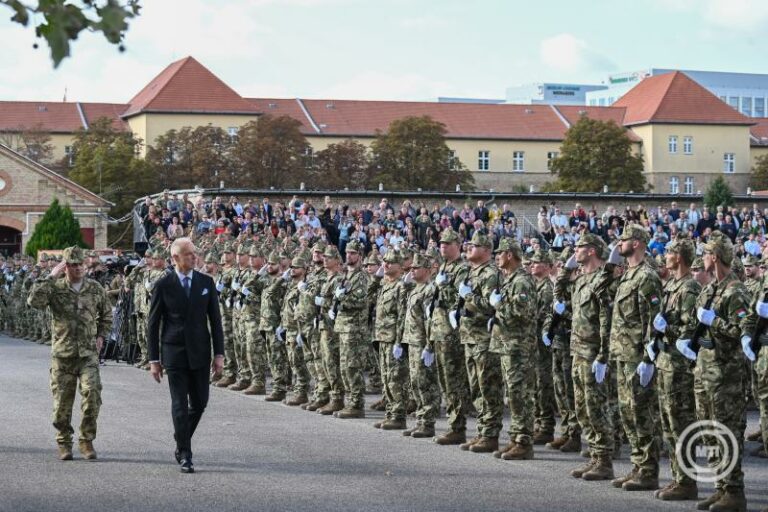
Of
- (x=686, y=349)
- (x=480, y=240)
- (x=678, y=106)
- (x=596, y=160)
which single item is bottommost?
(x=686, y=349)

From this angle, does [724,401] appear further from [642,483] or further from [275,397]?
[275,397]

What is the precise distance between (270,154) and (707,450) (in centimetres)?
7764

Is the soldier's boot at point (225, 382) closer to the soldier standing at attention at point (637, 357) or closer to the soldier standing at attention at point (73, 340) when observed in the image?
the soldier standing at attention at point (73, 340)

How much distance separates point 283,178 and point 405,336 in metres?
72.2

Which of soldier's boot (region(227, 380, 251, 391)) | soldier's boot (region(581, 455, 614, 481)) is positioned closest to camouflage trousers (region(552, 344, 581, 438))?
soldier's boot (region(581, 455, 614, 481))

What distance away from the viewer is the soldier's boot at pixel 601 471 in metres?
11.4

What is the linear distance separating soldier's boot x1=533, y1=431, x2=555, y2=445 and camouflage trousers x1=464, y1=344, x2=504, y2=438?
0.98 m

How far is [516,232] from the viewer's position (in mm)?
46188

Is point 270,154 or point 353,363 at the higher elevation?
point 270,154

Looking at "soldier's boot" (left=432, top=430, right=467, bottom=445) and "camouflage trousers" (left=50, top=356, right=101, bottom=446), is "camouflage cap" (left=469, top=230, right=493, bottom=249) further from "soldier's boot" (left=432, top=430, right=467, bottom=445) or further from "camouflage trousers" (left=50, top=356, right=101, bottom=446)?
"camouflage trousers" (left=50, top=356, right=101, bottom=446)

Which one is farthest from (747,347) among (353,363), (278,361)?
(278,361)

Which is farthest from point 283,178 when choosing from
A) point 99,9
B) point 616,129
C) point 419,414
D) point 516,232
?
point 99,9

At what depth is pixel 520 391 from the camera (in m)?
12.7

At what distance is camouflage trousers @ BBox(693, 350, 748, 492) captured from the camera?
10.0 metres
